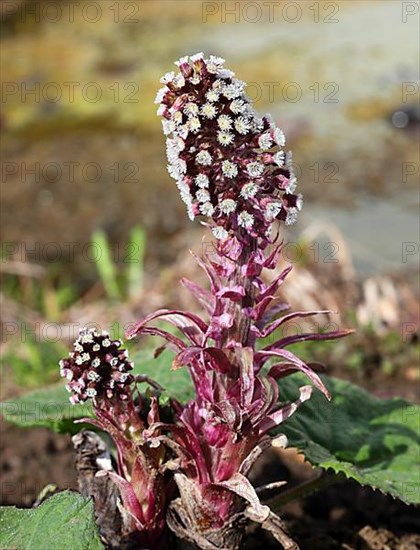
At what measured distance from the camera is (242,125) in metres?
1.58

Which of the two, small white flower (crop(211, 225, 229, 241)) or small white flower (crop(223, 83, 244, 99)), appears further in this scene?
small white flower (crop(211, 225, 229, 241))

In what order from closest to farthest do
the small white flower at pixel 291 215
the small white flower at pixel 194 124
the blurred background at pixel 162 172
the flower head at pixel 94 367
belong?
the small white flower at pixel 194 124 < the small white flower at pixel 291 215 < the flower head at pixel 94 367 < the blurred background at pixel 162 172

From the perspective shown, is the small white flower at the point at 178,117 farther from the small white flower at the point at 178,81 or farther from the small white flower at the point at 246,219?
the small white flower at the point at 246,219

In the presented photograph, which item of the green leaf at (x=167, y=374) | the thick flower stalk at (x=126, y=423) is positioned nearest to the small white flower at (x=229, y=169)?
the thick flower stalk at (x=126, y=423)

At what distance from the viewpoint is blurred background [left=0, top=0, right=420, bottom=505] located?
410cm

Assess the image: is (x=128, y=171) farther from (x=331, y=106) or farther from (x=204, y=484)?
(x=204, y=484)

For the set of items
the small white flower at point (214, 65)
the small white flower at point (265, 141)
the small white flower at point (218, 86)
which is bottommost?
the small white flower at point (265, 141)

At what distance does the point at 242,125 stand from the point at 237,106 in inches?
1.3

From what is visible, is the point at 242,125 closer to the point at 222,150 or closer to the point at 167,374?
the point at 222,150

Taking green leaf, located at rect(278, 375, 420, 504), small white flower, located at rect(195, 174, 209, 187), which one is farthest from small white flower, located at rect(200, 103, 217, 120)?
green leaf, located at rect(278, 375, 420, 504)

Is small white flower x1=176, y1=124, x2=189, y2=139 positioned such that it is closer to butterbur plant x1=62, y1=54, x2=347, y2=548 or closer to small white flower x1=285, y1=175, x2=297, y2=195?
butterbur plant x1=62, y1=54, x2=347, y2=548

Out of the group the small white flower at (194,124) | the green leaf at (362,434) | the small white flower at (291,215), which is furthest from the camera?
the green leaf at (362,434)

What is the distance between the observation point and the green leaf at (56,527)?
1.70m

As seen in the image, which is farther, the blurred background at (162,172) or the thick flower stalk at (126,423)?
the blurred background at (162,172)
